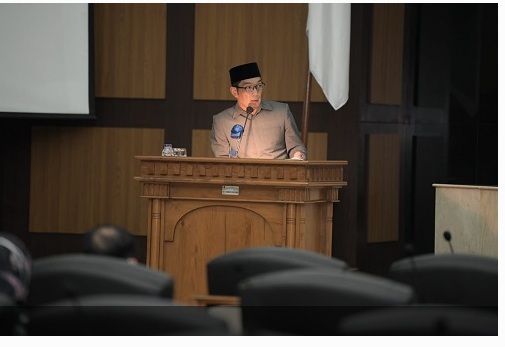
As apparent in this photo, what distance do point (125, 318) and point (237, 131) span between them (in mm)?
4650

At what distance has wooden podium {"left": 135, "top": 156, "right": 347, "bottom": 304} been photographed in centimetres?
687

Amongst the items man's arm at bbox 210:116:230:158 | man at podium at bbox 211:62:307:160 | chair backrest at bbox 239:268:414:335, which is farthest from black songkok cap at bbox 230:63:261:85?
chair backrest at bbox 239:268:414:335

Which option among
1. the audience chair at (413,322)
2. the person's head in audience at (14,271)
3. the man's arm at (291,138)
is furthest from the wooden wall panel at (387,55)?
the audience chair at (413,322)

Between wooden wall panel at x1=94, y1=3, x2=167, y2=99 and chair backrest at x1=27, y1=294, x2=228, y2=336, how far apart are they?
6.18 metres

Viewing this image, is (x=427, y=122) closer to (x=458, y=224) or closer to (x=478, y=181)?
(x=478, y=181)

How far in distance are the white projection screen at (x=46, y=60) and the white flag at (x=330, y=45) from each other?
74.9 inches

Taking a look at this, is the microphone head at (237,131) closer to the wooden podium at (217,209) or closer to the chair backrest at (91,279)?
the wooden podium at (217,209)

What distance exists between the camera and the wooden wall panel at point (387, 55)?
29.7 ft

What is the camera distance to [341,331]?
3.02 m

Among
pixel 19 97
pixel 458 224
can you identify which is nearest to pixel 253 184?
pixel 458 224

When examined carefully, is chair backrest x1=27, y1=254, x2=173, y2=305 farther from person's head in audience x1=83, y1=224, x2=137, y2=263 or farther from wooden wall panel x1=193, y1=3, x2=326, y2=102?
wooden wall panel x1=193, y1=3, x2=326, y2=102

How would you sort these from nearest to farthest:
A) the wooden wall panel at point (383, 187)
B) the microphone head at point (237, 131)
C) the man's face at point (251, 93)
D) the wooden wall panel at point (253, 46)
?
the microphone head at point (237, 131), the man's face at point (251, 93), the wooden wall panel at point (253, 46), the wooden wall panel at point (383, 187)

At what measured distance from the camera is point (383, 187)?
9.30 meters

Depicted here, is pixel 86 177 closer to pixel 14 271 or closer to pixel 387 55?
pixel 387 55
